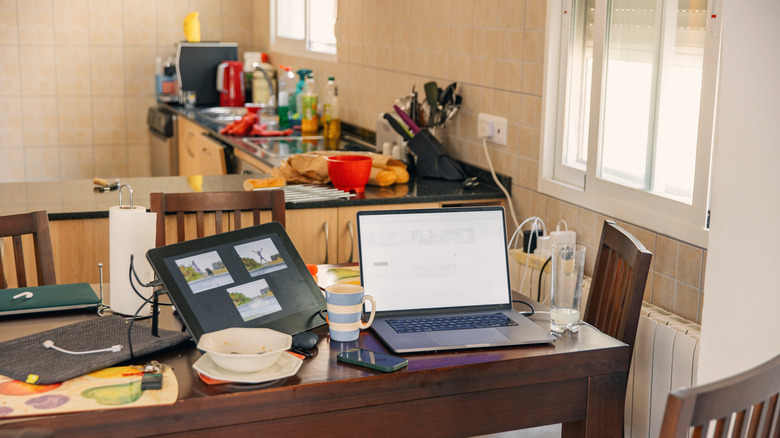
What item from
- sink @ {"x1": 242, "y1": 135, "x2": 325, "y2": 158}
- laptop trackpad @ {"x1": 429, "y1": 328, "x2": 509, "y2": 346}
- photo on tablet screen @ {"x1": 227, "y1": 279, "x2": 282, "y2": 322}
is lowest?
laptop trackpad @ {"x1": 429, "y1": 328, "x2": 509, "y2": 346}

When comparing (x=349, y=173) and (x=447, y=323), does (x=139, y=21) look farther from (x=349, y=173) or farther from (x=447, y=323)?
(x=447, y=323)

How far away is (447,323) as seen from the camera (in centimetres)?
175

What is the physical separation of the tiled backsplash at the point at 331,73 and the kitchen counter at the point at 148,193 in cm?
21


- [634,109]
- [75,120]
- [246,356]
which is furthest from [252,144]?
[246,356]

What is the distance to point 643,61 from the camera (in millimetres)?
2375

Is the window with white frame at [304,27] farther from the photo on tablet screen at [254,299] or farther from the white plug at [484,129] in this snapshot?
the photo on tablet screen at [254,299]

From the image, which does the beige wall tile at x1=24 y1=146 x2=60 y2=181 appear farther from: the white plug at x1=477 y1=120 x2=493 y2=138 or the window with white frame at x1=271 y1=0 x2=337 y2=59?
the white plug at x1=477 y1=120 x2=493 y2=138

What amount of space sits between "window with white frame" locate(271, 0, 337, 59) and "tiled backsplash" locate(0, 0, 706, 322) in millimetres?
98

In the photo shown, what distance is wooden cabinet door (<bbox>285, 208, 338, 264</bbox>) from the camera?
116 inches

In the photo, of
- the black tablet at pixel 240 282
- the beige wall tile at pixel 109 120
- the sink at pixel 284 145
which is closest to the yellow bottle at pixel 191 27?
A: the beige wall tile at pixel 109 120

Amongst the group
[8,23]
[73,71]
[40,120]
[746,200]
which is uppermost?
[8,23]

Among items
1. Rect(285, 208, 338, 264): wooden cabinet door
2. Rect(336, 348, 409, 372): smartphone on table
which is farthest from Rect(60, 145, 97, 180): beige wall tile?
Rect(336, 348, 409, 372): smartphone on table

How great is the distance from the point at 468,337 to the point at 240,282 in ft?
1.63

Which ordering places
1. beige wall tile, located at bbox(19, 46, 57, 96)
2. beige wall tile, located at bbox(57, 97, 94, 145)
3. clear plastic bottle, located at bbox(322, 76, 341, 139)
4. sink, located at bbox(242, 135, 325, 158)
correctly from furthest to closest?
1. beige wall tile, located at bbox(57, 97, 94, 145)
2. beige wall tile, located at bbox(19, 46, 57, 96)
3. clear plastic bottle, located at bbox(322, 76, 341, 139)
4. sink, located at bbox(242, 135, 325, 158)
